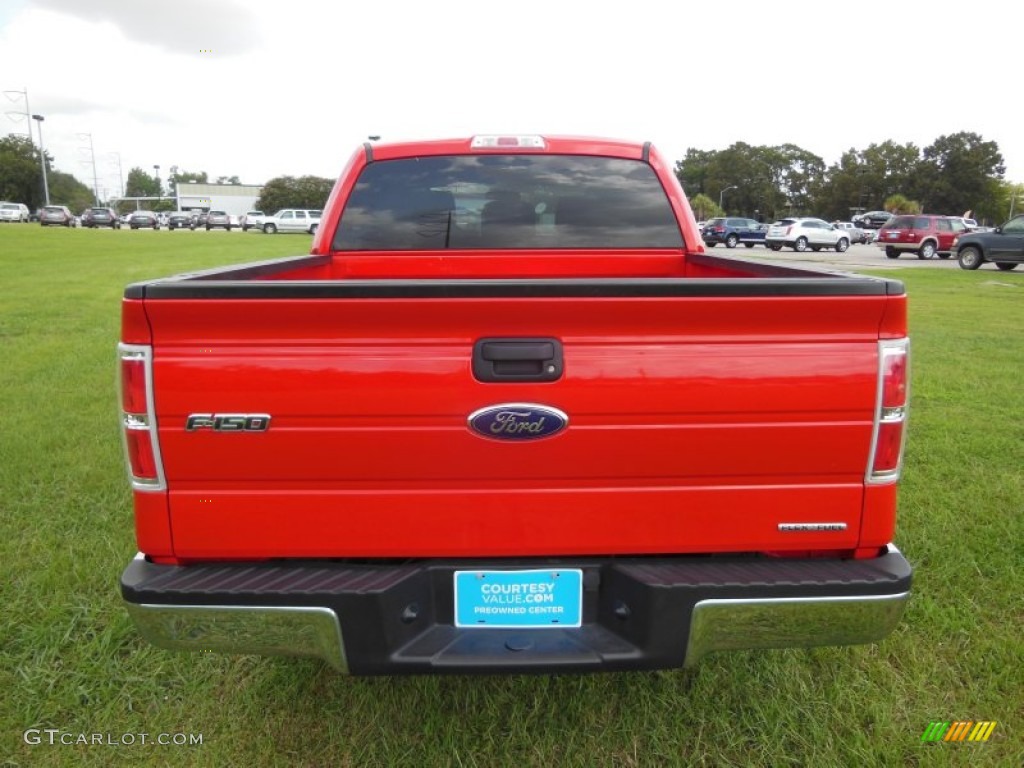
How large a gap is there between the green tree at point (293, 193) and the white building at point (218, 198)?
10469 millimetres

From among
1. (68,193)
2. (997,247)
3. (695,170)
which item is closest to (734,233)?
(997,247)

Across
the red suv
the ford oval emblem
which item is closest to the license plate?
the ford oval emblem

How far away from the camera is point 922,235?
29781 mm

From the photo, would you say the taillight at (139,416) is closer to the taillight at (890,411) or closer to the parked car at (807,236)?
the taillight at (890,411)

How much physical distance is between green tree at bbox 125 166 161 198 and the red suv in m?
154

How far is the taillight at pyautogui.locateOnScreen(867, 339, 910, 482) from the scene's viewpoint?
6.16 feet

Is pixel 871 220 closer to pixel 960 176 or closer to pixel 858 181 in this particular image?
pixel 960 176

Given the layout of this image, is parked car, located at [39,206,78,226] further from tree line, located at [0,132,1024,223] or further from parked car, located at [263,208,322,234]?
tree line, located at [0,132,1024,223]

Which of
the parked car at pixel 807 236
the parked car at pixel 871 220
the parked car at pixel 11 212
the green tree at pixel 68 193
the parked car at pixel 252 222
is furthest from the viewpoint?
the green tree at pixel 68 193

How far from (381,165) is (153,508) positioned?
8.08 feet

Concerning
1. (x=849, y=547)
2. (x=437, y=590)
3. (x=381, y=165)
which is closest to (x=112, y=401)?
(x=381, y=165)

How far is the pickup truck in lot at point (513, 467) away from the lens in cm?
183

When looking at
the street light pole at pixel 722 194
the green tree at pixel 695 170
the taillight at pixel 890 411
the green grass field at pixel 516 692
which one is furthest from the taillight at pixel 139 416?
the green tree at pixel 695 170

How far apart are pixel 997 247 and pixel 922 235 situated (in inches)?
306
